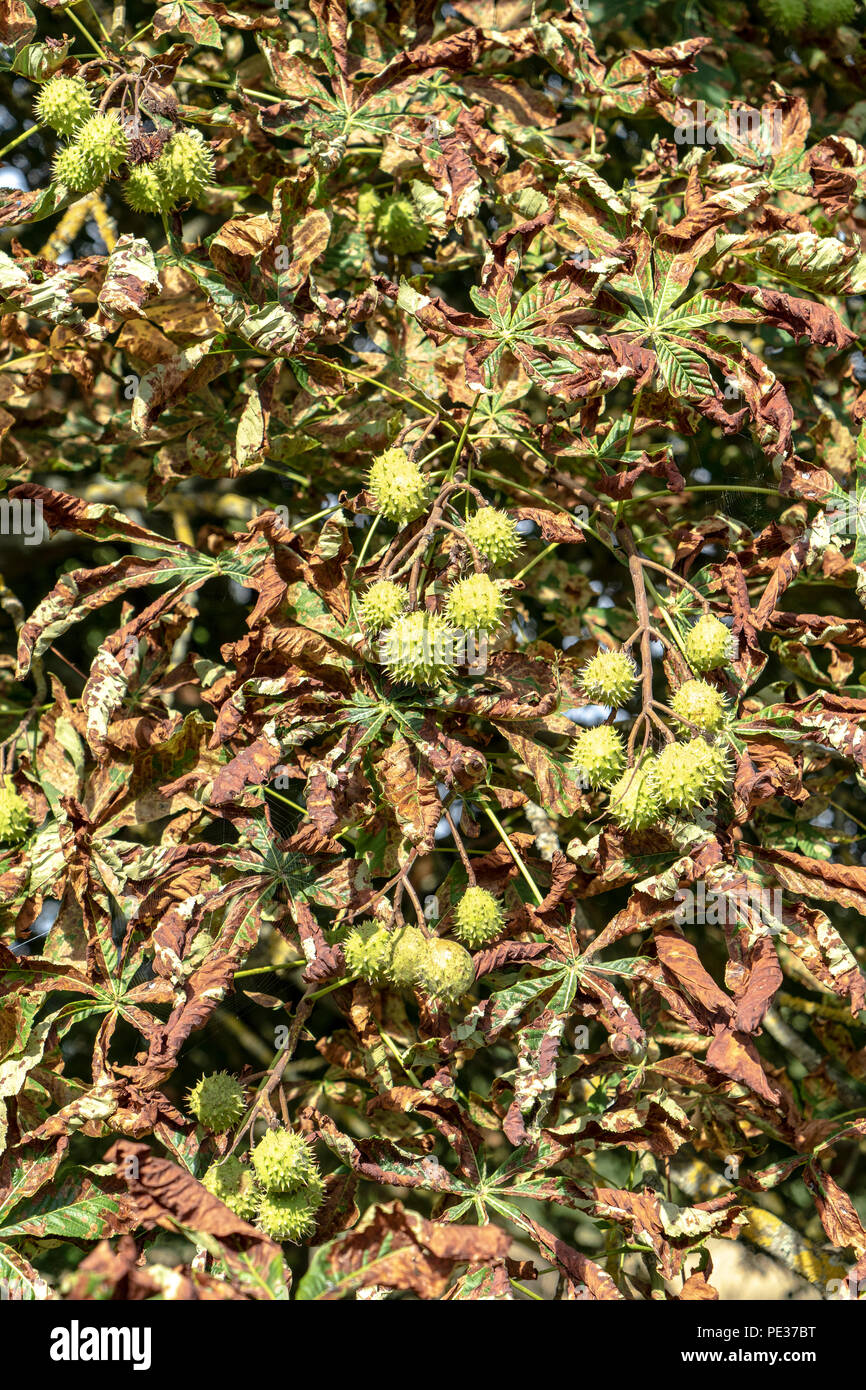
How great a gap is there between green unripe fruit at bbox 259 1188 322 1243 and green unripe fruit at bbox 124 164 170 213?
4.87 ft

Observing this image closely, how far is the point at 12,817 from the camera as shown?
1705mm

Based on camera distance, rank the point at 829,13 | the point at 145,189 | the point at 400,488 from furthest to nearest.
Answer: the point at 829,13
the point at 145,189
the point at 400,488

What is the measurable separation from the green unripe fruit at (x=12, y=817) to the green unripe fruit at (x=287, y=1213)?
26.9 inches

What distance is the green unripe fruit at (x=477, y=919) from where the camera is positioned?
61.6 inches

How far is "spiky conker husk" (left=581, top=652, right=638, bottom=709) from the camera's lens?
1.58 metres

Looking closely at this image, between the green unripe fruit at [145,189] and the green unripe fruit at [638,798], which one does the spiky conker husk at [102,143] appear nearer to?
the green unripe fruit at [145,189]

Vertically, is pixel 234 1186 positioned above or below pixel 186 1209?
below

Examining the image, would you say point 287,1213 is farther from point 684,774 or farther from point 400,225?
point 400,225

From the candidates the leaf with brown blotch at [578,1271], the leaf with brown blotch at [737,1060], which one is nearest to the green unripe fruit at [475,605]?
the leaf with brown blotch at [737,1060]

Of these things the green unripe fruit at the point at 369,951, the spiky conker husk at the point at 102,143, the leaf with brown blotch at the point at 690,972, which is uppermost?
the spiky conker husk at the point at 102,143

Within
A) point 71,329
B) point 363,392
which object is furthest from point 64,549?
point 363,392
